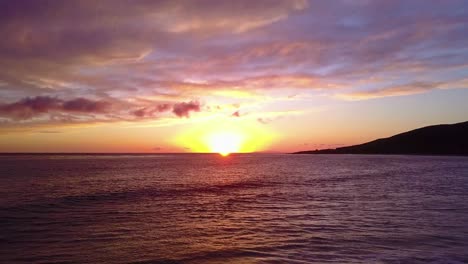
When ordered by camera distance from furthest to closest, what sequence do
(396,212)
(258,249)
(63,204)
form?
(63,204) → (396,212) → (258,249)

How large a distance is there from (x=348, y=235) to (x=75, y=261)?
14.7m

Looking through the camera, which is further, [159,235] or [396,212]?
[396,212]

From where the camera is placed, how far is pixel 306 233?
2362 cm

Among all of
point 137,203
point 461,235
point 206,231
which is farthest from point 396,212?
point 137,203

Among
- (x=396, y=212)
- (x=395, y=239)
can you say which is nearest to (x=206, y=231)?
(x=395, y=239)

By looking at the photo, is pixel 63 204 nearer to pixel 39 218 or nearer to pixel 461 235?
pixel 39 218

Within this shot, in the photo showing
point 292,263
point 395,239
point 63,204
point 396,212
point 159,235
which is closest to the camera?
point 292,263

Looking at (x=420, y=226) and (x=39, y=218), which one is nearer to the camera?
(x=420, y=226)

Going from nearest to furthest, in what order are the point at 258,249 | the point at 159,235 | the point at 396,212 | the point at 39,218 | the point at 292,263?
1. the point at 292,263
2. the point at 258,249
3. the point at 159,235
4. the point at 39,218
5. the point at 396,212

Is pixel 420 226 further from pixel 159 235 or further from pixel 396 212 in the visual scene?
pixel 159 235

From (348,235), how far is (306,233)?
7.88 ft

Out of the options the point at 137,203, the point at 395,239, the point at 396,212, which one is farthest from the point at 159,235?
the point at 396,212

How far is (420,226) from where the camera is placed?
25875 millimetres

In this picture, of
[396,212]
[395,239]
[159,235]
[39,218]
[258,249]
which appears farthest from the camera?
[396,212]
